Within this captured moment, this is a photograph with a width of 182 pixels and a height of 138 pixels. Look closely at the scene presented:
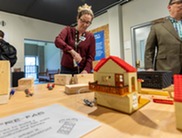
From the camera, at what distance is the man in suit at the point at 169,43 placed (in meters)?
1.20

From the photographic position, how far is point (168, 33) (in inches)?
49.4

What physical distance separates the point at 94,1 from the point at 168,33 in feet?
6.91

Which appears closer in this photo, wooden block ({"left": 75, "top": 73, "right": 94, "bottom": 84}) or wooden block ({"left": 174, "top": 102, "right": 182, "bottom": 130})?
wooden block ({"left": 174, "top": 102, "right": 182, "bottom": 130})

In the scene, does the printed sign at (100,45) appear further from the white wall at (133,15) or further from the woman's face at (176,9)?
the woman's face at (176,9)

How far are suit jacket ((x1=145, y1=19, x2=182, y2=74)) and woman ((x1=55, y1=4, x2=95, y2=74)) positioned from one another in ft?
2.08

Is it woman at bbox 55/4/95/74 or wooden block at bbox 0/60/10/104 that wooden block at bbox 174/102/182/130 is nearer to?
wooden block at bbox 0/60/10/104

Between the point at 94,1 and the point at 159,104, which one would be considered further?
the point at 94,1

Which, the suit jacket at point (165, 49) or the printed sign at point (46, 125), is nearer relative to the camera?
the printed sign at point (46, 125)

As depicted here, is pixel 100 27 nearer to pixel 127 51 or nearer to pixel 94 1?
pixel 94 1

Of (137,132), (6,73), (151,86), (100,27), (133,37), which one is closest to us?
(137,132)

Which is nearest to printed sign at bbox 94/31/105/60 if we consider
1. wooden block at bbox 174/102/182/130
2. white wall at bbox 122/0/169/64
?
white wall at bbox 122/0/169/64

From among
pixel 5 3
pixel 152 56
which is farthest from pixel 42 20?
pixel 152 56

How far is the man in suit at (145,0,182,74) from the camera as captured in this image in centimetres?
120

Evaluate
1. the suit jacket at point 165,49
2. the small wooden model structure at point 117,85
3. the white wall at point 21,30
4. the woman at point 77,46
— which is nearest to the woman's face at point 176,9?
the suit jacket at point 165,49
